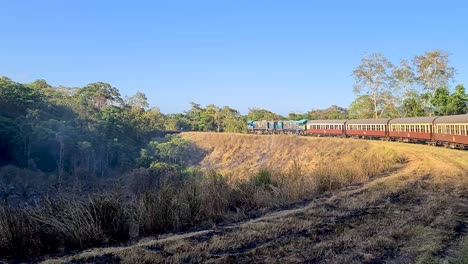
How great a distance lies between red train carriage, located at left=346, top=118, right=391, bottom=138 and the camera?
39031 millimetres

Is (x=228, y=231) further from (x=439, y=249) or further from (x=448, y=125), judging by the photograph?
(x=448, y=125)

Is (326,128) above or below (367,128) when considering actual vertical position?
above

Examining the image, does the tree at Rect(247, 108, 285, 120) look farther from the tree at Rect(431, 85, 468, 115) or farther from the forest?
the tree at Rect(431, 85, 468, 115)

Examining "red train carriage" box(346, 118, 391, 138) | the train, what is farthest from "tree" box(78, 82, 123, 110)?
"red train carriage" box(346, 118, 391, 138)

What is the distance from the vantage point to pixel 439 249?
495 cm

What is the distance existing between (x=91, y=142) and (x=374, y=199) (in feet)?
145

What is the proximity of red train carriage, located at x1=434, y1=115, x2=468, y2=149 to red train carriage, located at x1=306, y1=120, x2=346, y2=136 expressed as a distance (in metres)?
19.5

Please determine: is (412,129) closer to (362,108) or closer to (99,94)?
(362,108)

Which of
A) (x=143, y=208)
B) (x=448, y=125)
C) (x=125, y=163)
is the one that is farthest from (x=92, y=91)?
(x=143, y=208)

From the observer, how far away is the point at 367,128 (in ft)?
137

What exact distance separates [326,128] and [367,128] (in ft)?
34.4

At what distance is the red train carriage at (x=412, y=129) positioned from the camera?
98.4 ft

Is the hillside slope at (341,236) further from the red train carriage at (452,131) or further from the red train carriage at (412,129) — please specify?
the red train carriage at (412,129)

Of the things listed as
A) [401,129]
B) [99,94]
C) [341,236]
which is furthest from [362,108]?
[341,236]
